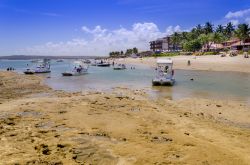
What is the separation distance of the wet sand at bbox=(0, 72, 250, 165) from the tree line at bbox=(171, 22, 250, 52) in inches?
3878

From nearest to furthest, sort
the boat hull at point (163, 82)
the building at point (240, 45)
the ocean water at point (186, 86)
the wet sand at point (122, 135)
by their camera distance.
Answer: the wet sand at point (122, 135)
the ocean water at point (186, 86)
the boat hull at point (163, 82)
the building at point (240, 45)

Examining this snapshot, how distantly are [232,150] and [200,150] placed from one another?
111cm

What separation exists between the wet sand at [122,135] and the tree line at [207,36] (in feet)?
323

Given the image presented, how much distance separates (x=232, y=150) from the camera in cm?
1086

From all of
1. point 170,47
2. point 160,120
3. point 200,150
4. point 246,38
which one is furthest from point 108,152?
point 170,47

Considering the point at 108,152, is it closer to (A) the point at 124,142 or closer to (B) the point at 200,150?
(A) the point at 124,142

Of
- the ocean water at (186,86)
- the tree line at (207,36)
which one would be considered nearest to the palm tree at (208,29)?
the tree line at (207,36)

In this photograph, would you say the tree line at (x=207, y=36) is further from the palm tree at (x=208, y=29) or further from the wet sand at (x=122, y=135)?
the wet sand at (x=122, y=135)

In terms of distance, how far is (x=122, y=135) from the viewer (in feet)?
42.9

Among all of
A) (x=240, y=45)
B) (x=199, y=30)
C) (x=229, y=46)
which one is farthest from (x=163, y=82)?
(x=199, y=30)

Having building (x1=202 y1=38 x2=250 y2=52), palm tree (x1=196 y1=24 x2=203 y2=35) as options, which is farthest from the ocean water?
palm tree (x1=196 y1=24 x2=203 y2=35)

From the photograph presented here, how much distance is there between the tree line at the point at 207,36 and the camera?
4429 inches

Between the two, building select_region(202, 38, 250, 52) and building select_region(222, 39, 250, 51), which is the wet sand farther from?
building select_region(222, 39, 250, 51)

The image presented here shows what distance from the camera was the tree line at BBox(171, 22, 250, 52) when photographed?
11250 centimetres
